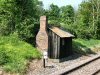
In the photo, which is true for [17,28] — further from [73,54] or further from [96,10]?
[96,10]

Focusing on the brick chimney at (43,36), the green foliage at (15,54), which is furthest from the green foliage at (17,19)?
the green foliage at (15,54)

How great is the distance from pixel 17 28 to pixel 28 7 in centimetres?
309

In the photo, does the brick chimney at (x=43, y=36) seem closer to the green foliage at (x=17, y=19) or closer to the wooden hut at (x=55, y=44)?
the wooden hut at (x=55, y=44)

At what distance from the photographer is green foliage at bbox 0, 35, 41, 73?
1929 centimetres

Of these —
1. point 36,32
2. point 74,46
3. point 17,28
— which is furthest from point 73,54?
point 17,28

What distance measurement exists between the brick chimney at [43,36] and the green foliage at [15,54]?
193 centimetres

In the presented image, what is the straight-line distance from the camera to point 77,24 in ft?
156

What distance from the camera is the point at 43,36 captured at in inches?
1032

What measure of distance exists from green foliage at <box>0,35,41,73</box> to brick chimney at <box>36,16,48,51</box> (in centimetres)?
193

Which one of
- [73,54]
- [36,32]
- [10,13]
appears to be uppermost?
[10,13]

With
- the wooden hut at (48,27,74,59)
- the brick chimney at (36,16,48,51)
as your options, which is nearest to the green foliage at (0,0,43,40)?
the brick chimney at (36,16,48,51)

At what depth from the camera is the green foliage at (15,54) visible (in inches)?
760

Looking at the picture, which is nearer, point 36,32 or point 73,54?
point 36,32

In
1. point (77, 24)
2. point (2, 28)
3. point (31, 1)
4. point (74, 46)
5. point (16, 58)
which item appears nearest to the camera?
point (16, 58)
